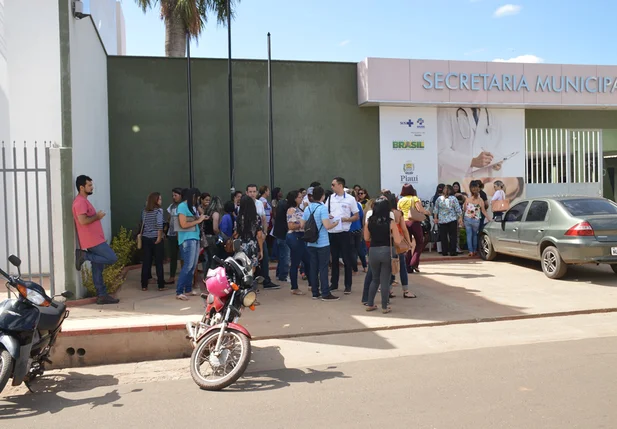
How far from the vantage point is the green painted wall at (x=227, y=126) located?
47.8ft

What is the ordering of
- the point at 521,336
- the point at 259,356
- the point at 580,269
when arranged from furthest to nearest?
the point at 580,269 < the point at 521,336 < the point at 259,356

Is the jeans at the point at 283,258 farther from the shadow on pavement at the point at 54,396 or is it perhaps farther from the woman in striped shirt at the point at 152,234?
the shadow on pavement at the point at 54,396

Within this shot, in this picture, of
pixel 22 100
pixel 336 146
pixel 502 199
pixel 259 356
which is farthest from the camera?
pixel 336 146

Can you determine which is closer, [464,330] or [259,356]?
[259,356]

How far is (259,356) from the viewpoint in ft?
20.5

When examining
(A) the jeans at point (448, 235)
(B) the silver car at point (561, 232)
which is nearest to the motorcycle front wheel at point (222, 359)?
(B) the silver car at point (561, 232)

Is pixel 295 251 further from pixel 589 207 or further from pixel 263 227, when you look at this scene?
pixel 589 207

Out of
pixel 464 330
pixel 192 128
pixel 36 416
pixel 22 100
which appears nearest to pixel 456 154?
pixel 192 128

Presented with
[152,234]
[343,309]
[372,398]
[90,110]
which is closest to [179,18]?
[90,110]

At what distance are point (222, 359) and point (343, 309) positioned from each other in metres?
3.47

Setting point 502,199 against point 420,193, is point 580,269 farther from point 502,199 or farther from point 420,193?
point 420,193

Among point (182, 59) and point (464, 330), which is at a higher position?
point (182, 59)

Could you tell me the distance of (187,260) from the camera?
29.9ft

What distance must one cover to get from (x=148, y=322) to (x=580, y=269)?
345 inches
